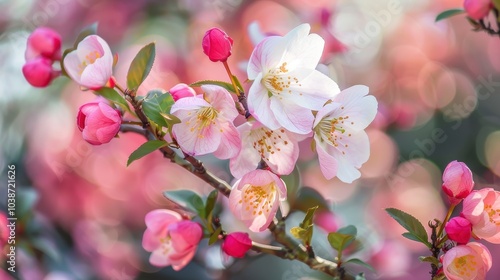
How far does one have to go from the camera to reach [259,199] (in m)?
0.58

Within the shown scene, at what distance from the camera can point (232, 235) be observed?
626 mm

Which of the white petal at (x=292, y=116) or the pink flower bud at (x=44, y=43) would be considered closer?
the white petal at (x=292, y=116)

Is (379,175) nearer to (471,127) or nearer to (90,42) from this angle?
(471,127)

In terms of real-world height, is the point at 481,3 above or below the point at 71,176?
above

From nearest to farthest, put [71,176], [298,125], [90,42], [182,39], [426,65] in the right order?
1. [298,125]
2. [90,42]
3. [71,176]
4. [182,39]
5. [426,65]

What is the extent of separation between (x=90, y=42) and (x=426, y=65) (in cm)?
134

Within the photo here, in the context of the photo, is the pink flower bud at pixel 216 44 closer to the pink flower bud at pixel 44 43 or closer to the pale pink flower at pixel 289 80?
the pale pink flower at pixel 289 80

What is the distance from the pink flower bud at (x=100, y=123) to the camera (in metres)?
0.56

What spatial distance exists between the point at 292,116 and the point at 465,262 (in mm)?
209

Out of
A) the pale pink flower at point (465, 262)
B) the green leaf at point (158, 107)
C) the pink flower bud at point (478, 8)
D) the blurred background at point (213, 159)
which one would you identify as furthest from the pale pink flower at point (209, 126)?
the blurred background at point (213, 159)

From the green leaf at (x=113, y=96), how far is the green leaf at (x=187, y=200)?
5.7 inches

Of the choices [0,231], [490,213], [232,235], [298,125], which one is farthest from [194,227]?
[0,231]

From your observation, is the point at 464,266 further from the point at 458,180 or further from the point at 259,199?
the point at 259,199

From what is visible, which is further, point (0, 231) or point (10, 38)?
point (10, 38)
